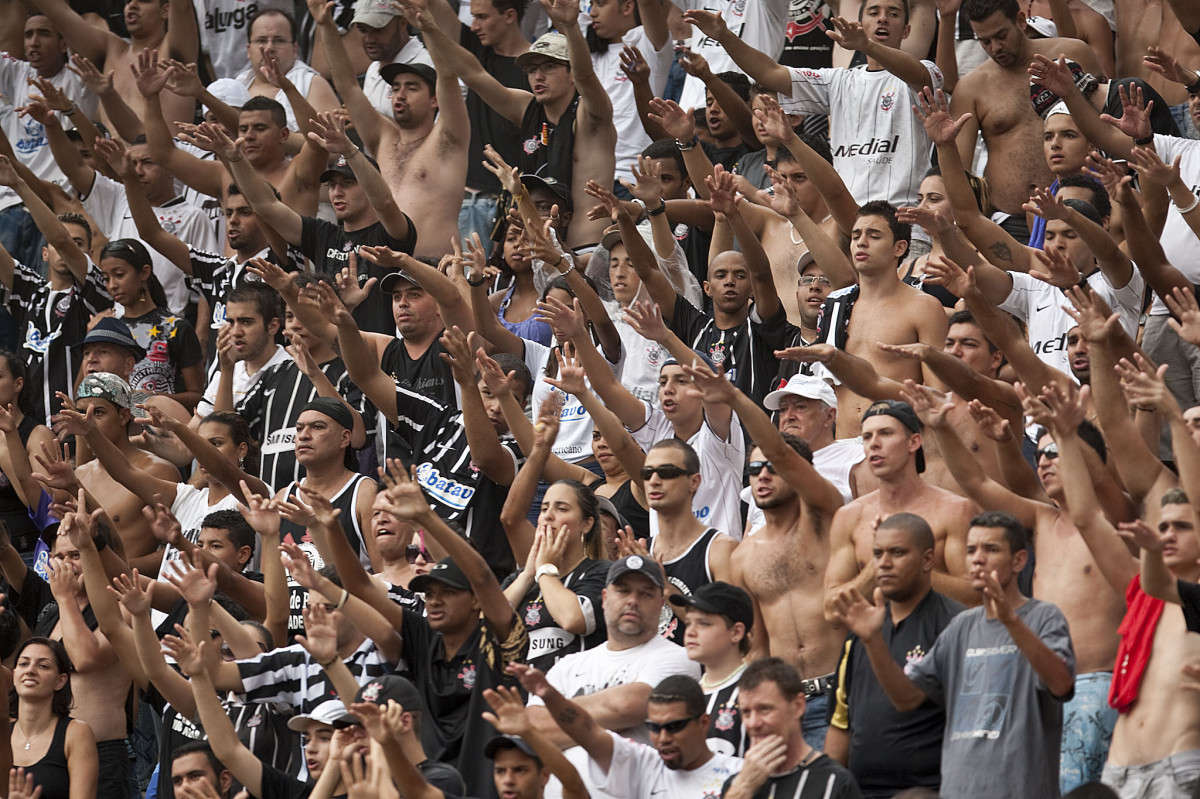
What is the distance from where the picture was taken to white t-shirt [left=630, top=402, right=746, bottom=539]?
31.4 feet

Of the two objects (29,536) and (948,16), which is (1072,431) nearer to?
(948,16)

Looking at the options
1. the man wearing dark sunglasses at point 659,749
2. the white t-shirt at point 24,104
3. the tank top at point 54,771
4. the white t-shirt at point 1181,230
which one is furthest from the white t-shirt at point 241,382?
the white t-shirt at point 1181,230

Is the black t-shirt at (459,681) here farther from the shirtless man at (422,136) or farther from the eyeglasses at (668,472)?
the shirtless man at (422,136)

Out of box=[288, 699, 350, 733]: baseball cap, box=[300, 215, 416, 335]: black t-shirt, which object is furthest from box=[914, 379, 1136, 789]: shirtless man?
box=[300, 215, 416, 335]: black t-shirt

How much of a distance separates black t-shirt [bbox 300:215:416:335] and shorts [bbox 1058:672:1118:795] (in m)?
5.98

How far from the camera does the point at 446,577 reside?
27.1 ft

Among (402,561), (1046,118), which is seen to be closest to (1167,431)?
(1046,118)

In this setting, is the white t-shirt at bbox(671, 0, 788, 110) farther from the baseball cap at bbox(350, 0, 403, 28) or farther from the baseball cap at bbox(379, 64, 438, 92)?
the baseball cap at bbox(350, 0, 403, 28)

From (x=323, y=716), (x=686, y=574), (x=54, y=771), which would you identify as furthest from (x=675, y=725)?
(x=54, y=771)

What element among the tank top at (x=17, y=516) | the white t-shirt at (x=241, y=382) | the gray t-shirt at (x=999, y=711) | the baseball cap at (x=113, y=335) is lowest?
the tank top at (x=17, y=516)

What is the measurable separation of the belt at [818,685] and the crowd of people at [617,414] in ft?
0.05

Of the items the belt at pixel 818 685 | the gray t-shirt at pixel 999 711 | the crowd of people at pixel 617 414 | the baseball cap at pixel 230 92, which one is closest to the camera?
the gray t-shirt at pixel 999 711

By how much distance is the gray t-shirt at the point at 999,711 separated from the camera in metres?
6.70

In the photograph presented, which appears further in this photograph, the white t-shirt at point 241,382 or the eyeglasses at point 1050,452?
the white t-shirt at point 241,382
